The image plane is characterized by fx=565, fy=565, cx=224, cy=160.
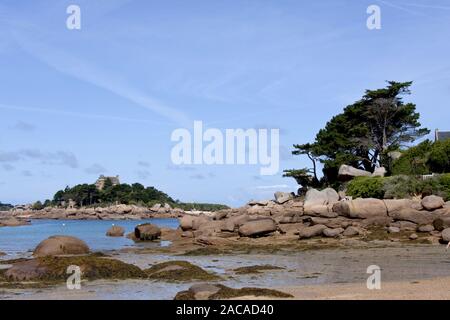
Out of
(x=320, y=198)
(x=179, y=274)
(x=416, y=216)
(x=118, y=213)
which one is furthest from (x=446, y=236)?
(x=118, y=213)

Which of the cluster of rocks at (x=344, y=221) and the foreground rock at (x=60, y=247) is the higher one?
the cluster of rocks at (x=344, y=221)

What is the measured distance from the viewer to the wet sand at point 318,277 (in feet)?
46.9

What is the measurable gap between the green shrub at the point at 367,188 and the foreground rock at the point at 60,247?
23306 mm

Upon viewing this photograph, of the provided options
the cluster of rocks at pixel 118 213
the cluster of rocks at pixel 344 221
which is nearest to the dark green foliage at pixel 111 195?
the cluster of rocks at pixel 118 213

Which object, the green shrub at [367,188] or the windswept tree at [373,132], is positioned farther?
the windswept tree at [373,132]

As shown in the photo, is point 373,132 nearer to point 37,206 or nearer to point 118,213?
point 118,213

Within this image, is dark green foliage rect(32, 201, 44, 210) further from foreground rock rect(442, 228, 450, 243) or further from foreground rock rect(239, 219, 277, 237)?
foreground rock rect(442, 228, 450, 243)

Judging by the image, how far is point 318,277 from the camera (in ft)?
62.3

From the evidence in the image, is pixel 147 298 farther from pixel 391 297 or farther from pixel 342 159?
pixel 342 159

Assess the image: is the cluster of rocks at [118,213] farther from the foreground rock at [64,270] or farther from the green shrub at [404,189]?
the foreground rock at [64,270]

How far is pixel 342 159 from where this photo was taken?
57312 mm

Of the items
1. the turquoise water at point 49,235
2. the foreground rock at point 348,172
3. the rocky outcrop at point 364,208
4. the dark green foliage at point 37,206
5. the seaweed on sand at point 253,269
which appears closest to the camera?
the seaweed on sand at point 253,269
